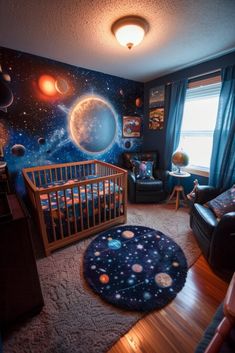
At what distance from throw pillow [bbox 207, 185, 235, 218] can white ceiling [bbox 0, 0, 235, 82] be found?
6.07ft

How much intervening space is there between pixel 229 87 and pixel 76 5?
222 cm

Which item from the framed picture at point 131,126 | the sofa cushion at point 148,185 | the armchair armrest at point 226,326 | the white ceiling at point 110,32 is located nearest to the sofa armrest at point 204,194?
the sofa cushion at point 148,185

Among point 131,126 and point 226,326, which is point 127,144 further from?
point 226,326

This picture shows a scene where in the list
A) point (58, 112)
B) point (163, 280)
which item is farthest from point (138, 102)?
point (163, 280)

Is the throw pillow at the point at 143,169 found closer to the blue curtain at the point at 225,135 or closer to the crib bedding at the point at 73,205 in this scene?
the crib bedding at the point at 73,205

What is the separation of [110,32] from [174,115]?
185 centimetres

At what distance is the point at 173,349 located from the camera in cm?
107

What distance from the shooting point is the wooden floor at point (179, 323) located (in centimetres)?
109

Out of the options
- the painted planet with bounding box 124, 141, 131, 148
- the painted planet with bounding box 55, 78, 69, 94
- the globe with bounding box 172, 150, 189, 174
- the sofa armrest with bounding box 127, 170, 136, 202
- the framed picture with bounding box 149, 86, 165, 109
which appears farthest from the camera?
the painted planet with bounding box 124, 141, 131, 148

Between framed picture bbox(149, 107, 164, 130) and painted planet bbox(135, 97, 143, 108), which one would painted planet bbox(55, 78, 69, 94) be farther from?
framed picture bbox(149, 107, 164, 130)

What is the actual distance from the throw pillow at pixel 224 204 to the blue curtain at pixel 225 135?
2.13 feet

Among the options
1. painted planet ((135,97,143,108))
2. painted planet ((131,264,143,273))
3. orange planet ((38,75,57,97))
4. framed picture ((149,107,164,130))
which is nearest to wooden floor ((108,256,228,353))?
painted planet ((131,264,143,273))

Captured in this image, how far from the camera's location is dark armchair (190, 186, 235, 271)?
151 centimetres

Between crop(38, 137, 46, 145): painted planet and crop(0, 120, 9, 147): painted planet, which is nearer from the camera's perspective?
crop(0, 120, 9, 147): painted planet
